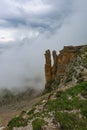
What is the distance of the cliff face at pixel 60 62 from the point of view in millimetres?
157625

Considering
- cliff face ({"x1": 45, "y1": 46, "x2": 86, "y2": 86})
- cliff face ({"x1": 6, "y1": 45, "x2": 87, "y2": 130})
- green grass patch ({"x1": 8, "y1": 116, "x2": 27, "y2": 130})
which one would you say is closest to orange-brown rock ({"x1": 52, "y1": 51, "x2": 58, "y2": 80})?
cliff face ({"x1": 45, "y1": 46, "x2": 86, "y2": 86})

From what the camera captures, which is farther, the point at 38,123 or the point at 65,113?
the point at 65,113

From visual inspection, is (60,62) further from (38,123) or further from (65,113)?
(38,123)

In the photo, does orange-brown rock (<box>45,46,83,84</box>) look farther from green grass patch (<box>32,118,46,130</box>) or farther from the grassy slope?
green grass patch (<box>32,118,46,130</box>)

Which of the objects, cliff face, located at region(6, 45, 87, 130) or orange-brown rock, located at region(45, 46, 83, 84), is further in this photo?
orange-brown rock, located at region(45, 46, 83, 84)

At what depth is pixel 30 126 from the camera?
3384 cm

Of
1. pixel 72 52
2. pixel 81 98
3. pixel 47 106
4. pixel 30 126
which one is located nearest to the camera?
pixel 30 126

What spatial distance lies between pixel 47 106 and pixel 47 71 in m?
136

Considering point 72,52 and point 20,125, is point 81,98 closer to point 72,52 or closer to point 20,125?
point 20,125

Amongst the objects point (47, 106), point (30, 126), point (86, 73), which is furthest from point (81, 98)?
point (86, 73)

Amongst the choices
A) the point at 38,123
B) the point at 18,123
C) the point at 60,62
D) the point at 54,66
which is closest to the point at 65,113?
the point at 38,123

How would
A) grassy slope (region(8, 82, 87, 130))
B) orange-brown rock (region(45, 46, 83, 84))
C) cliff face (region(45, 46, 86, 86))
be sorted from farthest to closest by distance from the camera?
orange-brown rock (region(45, 46, 83, 84))
cliff face (region(45, 46, 86, 86))
grassy slope (region(8, 82, 87, 130))

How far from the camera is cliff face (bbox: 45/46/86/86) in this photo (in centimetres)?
15762

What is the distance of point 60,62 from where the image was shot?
545 ft
